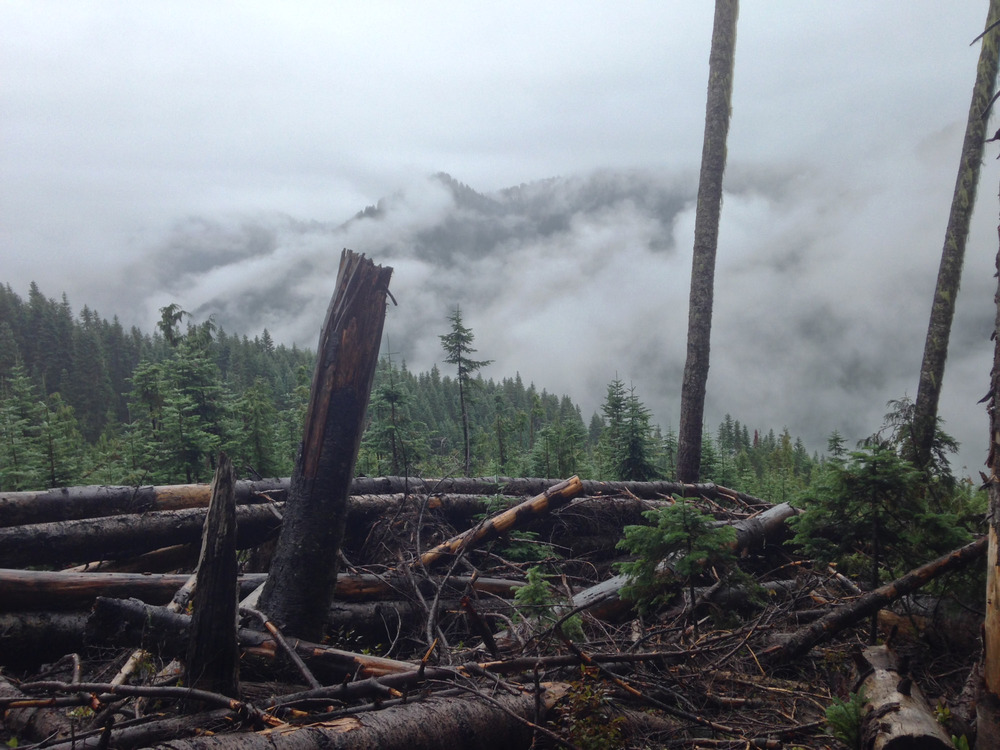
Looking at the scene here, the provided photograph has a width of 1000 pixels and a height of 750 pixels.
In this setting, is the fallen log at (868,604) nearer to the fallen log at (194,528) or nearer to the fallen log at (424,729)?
the fallen log at (424,729)

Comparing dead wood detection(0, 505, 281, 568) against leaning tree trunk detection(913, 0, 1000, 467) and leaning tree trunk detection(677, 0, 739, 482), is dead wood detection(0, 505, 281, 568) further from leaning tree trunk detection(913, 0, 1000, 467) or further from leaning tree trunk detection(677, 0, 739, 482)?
leaning tree trunk detection(913, 0, 1000, 467)

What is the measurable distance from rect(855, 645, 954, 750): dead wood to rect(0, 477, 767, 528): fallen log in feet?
11.1

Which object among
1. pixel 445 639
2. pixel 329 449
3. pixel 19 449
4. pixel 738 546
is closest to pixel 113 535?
pixel 329 449

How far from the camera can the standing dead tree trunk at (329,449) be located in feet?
15.4

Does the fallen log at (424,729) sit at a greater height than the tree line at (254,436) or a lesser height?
lesser

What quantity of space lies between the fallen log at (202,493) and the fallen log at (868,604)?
8.42ft

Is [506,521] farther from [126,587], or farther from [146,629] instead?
[146,629]

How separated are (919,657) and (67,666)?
20.9 feet

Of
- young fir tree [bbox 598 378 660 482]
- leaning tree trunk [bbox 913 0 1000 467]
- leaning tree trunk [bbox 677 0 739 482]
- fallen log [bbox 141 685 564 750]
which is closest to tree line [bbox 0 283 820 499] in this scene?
young fir tree [bbox 598 378 660 482]

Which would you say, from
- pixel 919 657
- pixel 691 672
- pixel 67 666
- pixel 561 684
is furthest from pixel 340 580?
pixel 919 657

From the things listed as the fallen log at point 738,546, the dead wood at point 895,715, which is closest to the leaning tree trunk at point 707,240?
the fallen log at point 738,546

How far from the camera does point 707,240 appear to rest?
9539 millimetres

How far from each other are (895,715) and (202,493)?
6.85 meters

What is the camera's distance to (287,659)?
161 inches
